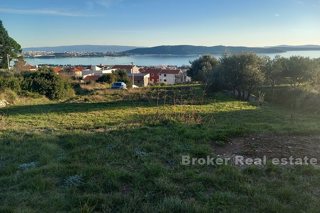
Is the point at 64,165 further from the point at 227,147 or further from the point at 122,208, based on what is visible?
the point at 227,147

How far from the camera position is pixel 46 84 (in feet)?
81.9

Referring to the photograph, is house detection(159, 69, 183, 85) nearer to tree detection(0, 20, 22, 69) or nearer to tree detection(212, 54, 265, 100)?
tree detection(0, 20, 22, 69)

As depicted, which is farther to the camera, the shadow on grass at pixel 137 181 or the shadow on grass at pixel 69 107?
the shadow on grass at pixel 69 107

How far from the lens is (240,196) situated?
14.9 ft

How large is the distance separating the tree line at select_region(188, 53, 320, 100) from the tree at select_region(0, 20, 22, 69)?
27.9 m

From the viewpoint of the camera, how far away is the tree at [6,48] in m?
43.0

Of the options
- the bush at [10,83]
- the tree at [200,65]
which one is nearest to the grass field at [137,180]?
the bush at [10,83]

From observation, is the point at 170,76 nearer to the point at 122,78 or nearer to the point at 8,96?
the point at 122,78

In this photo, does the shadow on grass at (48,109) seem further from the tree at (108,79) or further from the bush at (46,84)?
the tree at (108,79)

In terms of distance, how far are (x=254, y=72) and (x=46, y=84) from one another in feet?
61.4

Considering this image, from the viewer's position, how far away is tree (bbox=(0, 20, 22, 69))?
4297 centimetres

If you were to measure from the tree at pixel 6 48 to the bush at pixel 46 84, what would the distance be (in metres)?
20.1

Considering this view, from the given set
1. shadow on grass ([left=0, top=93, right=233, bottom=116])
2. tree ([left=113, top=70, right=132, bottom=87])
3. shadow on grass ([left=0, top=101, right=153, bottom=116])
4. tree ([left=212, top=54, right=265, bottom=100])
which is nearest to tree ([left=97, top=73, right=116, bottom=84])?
tree ([left=113, top=70, right=132, bottom=87])

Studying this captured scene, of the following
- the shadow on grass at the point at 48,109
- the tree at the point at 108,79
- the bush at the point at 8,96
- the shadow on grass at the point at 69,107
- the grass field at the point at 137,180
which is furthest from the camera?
the tree at the point at 108,79
